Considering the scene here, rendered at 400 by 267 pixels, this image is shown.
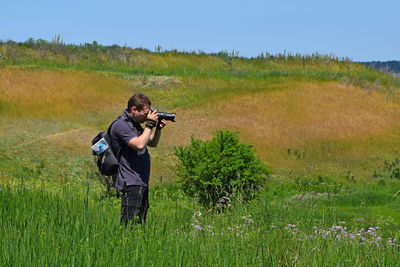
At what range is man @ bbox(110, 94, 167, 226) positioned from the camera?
5496 millimetres

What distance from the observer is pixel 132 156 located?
5.61 metres

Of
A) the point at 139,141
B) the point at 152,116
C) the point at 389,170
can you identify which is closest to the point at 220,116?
the point at 389,170

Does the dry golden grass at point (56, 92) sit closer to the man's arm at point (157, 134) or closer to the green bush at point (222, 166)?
the green bush at point (222, 166)

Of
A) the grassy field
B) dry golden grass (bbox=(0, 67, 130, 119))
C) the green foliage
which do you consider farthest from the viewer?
dry golden grass (bbox=(0, 67, 130, 119))

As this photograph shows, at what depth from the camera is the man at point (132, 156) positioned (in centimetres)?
550

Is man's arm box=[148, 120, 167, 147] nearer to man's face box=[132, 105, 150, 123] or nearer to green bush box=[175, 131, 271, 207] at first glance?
man's face box=[132, 105, 150, 123]

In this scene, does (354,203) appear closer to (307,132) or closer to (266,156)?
(266,156)

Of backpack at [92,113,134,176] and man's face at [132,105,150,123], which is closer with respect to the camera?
backpack at [92,113,134,176]

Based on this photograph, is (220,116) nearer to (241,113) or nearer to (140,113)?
(241,113)

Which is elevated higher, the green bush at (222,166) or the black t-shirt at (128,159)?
the black t-shirt at (128,159)

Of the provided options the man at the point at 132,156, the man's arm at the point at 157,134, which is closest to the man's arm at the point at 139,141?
the man at the point at 132,156

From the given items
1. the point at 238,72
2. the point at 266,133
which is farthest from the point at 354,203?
the point at 238,72

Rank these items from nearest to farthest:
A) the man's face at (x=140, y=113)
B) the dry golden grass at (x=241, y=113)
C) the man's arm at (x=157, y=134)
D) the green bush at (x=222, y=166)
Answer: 1. the man's face at (x=140, y=113)
2. the man's arm at (x=157, y=134)
3. the green bush at (x=222, y=166)
4. the dry golden grass at (x=241, y=113)

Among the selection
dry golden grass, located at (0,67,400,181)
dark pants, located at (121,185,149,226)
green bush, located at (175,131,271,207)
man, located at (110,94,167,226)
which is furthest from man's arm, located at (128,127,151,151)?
dry golden grass, located at (0,67,400,181)
